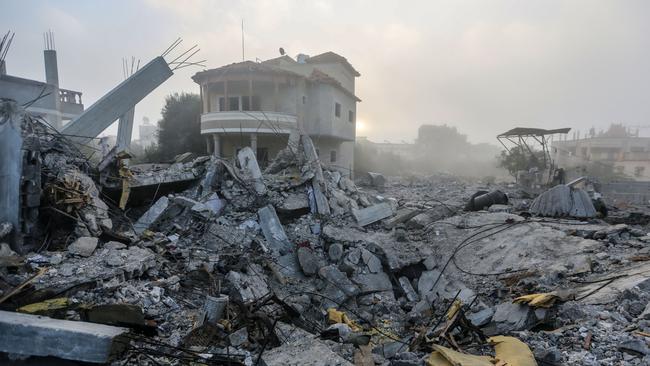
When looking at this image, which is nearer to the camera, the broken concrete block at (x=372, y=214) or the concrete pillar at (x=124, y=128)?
the broken concrete block at (x=372, y=214)

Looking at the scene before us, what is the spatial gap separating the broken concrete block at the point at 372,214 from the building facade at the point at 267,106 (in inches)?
291

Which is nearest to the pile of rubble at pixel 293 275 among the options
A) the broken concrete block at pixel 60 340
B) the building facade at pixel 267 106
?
the broken concrete block at pixel 60 340

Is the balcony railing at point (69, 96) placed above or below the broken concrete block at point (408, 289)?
above

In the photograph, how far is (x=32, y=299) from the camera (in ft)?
12.3

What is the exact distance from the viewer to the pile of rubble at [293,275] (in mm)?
A: 3275

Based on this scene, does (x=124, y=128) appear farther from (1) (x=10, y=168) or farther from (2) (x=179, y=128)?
(2) (x=179, y=128)

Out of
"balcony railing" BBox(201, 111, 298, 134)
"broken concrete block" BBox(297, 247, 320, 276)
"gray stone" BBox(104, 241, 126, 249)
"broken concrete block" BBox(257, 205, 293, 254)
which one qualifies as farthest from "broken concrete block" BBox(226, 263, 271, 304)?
"balcony railing" BBox(201, 111, 298, 134)

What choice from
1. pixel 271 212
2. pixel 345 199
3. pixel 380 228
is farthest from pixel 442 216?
pixel 271 212

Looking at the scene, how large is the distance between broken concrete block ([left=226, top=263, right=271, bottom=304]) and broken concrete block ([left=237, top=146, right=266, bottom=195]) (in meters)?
2.67

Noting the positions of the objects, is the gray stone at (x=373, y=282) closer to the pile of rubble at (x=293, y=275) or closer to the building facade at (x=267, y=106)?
the pile of rubble at (x=293, y=275)

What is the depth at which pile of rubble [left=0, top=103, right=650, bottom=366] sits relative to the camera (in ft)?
10.7

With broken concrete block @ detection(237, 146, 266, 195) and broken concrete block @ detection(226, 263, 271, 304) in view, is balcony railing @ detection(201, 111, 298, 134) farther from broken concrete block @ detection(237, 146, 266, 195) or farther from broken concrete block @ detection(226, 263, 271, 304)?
broken concrete block @ detection(226, 263, 271, 304)

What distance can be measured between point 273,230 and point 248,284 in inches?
80.4

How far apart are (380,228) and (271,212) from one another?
285 cm
